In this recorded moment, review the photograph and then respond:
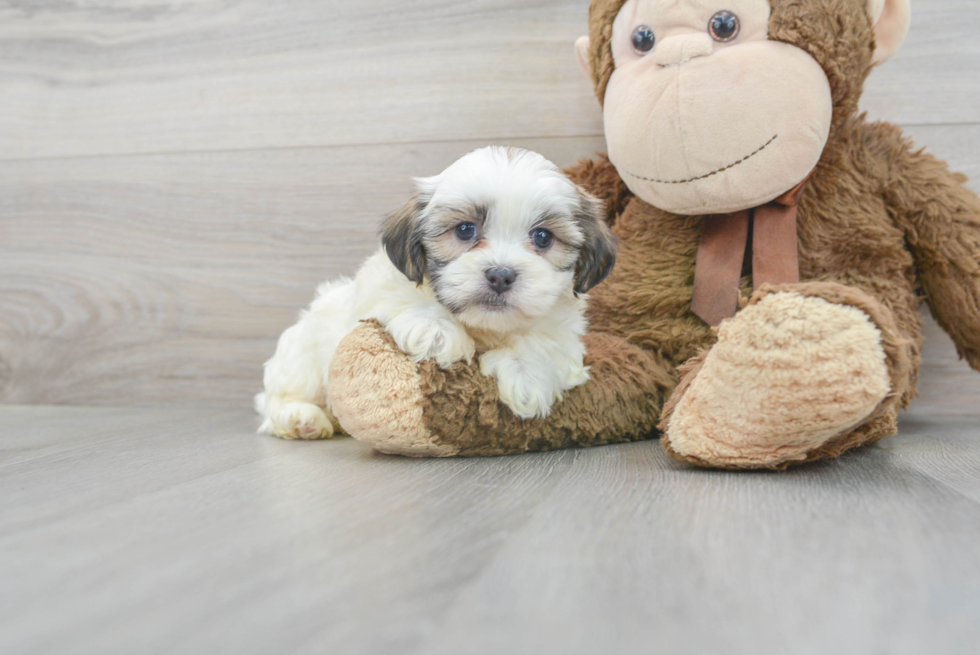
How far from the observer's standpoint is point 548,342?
134 centimetres

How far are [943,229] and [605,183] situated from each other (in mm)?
660

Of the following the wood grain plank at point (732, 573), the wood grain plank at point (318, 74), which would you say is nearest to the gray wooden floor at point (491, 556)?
the wood grain plank at point (732, 573)

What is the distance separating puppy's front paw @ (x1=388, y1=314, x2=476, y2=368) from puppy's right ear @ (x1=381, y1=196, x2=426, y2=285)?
0.28 ft

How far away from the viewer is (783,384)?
1.00m

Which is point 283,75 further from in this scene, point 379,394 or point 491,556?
point 491,556

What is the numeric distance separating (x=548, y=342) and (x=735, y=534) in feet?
1.92

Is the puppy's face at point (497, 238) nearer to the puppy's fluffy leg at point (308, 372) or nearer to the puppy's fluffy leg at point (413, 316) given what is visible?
the puppy's fluffy leg at point (413, 316)

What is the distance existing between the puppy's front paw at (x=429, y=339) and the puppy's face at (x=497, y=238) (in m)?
0.03

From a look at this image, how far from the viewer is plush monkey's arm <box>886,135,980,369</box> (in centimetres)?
142

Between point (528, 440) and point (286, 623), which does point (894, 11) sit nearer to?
point (528, 440)

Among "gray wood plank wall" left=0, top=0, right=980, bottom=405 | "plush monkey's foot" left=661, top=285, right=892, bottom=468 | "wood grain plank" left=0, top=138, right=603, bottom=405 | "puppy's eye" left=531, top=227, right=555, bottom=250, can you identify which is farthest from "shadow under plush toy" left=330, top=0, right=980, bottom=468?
"wood grain plank" left=0, top=138, right=603, bottom=405

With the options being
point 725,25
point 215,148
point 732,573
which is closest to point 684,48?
point 725,25

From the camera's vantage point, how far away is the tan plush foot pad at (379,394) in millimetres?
1200

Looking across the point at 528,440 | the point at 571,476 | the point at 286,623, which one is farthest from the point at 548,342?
the point at 286,623
